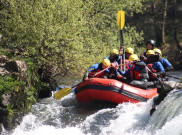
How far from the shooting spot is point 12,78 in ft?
25.6

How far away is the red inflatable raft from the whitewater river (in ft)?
0.58

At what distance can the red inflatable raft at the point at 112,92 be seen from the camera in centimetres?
891

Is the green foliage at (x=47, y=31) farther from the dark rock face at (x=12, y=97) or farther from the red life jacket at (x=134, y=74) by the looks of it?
the red life jacket at (x=134, y=74)

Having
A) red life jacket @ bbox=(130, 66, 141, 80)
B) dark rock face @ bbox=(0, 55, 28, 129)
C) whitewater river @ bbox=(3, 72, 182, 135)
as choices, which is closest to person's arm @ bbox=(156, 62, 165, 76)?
red life jacket @ bbox=(130, 66, 141, 80)

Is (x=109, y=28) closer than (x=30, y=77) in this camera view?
No

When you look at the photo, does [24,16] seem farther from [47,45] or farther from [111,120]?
[111,120]

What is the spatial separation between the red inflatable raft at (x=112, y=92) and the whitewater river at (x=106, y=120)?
0.18m

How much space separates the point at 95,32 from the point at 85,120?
5831 millimetres

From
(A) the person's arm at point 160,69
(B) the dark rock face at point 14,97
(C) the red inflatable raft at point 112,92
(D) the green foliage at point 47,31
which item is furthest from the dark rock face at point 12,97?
(A) the person's arm at point 160,69

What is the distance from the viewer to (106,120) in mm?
8148

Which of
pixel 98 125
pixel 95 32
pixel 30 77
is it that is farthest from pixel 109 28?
pixel 98 125

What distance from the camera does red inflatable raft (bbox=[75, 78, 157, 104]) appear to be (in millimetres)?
8914

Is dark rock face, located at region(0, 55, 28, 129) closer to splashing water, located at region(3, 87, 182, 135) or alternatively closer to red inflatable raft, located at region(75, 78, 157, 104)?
splashing water, located at region(3, 87, 182, 135)

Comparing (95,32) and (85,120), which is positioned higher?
(95,32)
